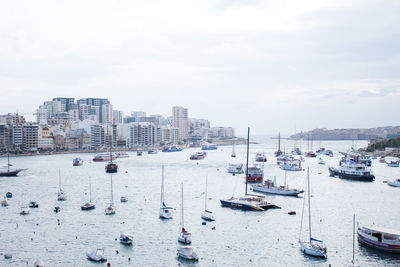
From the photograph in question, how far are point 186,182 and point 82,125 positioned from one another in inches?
4017

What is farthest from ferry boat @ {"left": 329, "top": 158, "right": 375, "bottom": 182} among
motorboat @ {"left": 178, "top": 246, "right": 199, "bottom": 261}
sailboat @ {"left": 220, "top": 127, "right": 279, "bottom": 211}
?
motorboat @ {"left": 178, "top": 246, "right": 199, "bottom": 261}

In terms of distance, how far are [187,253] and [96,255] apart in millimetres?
4215

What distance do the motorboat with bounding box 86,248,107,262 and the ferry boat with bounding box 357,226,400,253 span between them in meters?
13.0

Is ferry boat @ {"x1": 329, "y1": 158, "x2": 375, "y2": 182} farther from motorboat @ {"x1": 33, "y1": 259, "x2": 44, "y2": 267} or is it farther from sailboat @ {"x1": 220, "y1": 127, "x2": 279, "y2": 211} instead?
motorboat @ {"x1": 33, "y1": 259, "x2": 44, "y2": 267}

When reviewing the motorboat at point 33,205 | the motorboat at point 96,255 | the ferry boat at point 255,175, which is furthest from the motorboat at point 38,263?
the ferry boat at point 255,175

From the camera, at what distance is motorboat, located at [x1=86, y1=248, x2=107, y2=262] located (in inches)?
746

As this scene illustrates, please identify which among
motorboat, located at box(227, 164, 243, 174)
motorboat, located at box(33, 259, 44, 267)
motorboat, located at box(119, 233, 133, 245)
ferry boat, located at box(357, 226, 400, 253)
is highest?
motorboat, located at box(227, 164, 243, 174)

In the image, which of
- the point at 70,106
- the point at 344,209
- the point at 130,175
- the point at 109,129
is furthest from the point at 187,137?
the point at 344,209

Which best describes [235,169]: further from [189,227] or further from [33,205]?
[189,227]

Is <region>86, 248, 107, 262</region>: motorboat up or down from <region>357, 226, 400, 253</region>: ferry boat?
down

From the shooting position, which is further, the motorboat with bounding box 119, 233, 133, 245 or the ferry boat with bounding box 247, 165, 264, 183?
the ferry boat with bounding box 247, 165, 264, 183

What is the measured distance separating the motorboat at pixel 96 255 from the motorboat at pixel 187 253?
3.56m

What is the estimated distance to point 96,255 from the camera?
19.0 m

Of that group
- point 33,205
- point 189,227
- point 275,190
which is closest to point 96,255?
point 189,227
